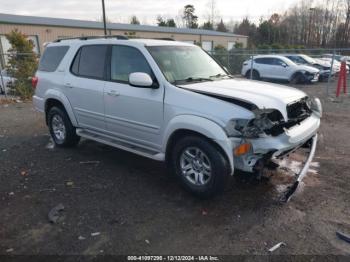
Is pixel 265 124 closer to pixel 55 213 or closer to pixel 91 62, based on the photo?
pixel 55 213

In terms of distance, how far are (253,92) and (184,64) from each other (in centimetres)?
120

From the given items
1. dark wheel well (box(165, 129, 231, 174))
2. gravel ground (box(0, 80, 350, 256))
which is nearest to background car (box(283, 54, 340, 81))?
gravel ground (box(0, 80, 350, 256))

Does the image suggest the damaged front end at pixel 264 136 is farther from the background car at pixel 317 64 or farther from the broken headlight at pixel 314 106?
the background car at pixel 317 64

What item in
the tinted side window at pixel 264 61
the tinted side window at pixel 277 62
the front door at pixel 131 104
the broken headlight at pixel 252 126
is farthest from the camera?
the tinted side window at pixel 264 61

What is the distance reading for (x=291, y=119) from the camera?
396 centimetres

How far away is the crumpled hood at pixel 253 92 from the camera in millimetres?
3719

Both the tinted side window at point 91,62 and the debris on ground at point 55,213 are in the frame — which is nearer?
the debris on ground at point 55,213

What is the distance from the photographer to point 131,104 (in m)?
4.48

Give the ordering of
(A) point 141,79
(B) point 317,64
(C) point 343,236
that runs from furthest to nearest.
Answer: (B) point 317,64 < (A) point 141,79 < (C) point 343,236

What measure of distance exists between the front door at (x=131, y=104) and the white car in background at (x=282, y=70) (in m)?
12.8

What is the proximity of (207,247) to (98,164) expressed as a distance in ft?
9.30

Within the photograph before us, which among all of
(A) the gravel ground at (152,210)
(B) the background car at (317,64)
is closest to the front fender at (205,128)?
(A) the gravel ground at (152,210)

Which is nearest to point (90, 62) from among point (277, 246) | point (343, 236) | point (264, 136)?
point (264, 136)

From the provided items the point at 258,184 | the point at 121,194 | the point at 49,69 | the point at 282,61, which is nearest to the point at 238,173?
the point at 258,184
